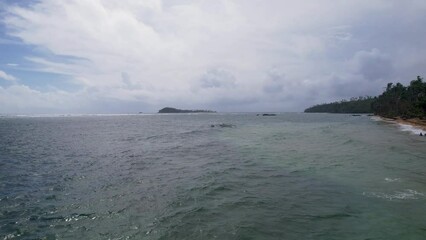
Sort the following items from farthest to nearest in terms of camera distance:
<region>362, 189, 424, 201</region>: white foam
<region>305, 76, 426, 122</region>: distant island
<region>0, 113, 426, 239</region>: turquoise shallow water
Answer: <region>305, 76, 426, 122</region>: distant island, <region>362, 189, 424, 201</region>: white foam, <region>0, 113, 426, 239</region>: turquoise shallow water

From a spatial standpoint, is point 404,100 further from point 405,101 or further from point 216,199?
point 216,199

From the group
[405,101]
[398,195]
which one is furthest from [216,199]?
[405,101]

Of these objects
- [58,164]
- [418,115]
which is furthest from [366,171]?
[418,115]

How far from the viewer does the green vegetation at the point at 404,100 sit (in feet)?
332

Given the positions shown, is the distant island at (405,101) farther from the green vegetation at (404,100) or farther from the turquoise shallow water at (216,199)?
the turquoise shallow water at (216,199)

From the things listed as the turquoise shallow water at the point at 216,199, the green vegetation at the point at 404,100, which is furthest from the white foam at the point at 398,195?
the green vegetation at the point at 404,100

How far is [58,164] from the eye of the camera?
30.1 m

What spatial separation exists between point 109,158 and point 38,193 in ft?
50.6

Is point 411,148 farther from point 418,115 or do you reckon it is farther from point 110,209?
point 418,115

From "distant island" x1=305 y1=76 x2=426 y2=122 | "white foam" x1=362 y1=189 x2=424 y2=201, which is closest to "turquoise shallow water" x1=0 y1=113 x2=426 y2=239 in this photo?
"white foam" x1=362 y1=189 x2=424 y2=201

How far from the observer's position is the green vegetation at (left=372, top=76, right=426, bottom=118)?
101 m

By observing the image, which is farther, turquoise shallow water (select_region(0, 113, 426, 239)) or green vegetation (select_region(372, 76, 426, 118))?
green vegetation (select_region(372, 76, 426, 118))

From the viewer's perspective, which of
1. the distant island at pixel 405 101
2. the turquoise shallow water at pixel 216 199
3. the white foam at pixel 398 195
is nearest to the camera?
the turquoise shallow water at pixel 216 199

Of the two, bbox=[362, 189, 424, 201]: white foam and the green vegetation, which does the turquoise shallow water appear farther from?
the green vegetation
